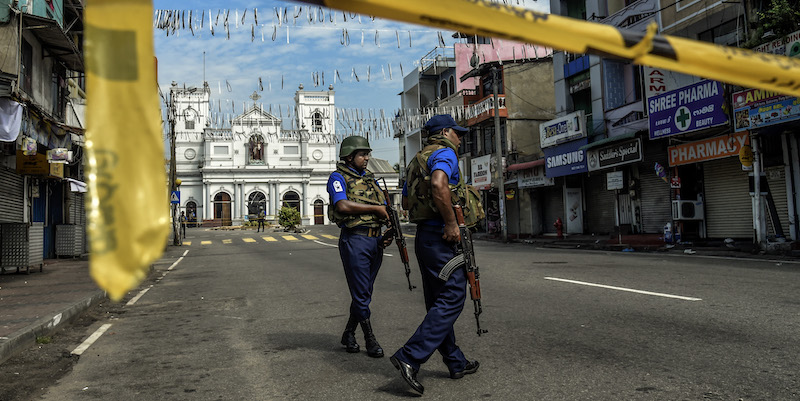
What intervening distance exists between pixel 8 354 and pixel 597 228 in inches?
907

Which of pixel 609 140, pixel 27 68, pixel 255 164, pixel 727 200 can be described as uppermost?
pixel 255 164

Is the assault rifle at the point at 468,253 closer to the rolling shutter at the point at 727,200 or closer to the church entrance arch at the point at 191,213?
the rolling shutter at the point at 727,200

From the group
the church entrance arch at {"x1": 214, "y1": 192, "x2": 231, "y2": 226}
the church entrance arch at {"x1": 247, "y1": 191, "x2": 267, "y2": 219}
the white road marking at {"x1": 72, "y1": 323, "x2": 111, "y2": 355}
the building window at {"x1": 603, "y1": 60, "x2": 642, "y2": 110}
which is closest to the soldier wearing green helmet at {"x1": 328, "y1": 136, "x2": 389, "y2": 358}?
the white road marking at {"x1": 72, "y1": 323, "x2": 111, "y2": 355}

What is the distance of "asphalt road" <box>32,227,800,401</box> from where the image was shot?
12.8 feet

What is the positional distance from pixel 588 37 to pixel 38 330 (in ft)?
21.5

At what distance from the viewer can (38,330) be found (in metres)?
6.17

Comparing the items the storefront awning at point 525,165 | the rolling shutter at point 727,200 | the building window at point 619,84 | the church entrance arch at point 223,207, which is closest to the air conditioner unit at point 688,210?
the rolling shutter at point 727,200

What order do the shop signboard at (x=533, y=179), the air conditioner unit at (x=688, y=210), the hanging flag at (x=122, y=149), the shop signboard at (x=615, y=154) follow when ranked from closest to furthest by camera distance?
1. the hanging flag at (x=122, y=149)
2. the air conditioner unit at (x=688, y=210)
3. the shop signboard at (x=615, y=154)
4. the shop signboard at (x=533, y=179)

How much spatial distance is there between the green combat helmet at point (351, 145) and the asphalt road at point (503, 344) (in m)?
1.76

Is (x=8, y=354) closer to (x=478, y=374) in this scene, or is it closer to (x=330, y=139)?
(x=478, y=374)

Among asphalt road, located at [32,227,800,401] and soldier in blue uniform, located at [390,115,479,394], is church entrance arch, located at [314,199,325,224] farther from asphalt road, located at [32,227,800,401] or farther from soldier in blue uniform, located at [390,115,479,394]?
soldier in blue uniform, located at [390,115,479,394]

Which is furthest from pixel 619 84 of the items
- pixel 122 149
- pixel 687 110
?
pixel 122 149

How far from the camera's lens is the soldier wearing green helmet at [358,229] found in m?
4.92

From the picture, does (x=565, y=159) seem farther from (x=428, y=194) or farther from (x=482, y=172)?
(x=428, y=194)
